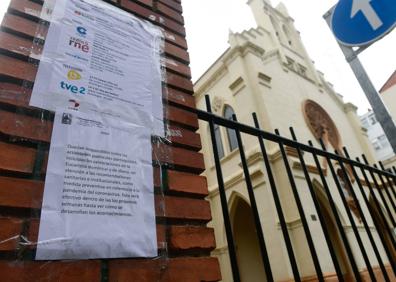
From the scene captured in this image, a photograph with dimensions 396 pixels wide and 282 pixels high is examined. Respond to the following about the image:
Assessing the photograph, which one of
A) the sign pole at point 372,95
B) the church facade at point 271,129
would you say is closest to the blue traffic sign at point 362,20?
the sign pole at point 372,95

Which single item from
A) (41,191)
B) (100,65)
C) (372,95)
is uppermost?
(372,95)

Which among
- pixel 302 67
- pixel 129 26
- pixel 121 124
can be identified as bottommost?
pixel 121 124

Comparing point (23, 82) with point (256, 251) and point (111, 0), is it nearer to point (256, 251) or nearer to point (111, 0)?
point (111, 0)

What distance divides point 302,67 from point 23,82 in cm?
1548

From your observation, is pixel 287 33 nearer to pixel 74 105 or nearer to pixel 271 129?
pixel 271 129

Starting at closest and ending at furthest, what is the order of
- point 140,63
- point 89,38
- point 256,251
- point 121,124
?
1. point 121,124
2. point 89,38
3. point 140,63
4. point 256,251

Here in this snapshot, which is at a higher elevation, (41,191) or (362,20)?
(362,20)

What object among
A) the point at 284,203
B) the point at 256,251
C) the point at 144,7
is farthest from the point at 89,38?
the point at 256,251

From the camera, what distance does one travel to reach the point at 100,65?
4.23 feet

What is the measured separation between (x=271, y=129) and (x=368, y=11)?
697cm

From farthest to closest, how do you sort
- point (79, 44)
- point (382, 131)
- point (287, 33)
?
point (382, 131)
point (287, 33)
point (79, 44)

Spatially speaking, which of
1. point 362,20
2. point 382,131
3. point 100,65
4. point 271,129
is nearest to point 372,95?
point 362,20

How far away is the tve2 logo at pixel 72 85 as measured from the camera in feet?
3.70

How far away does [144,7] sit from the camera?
1.73 metres
